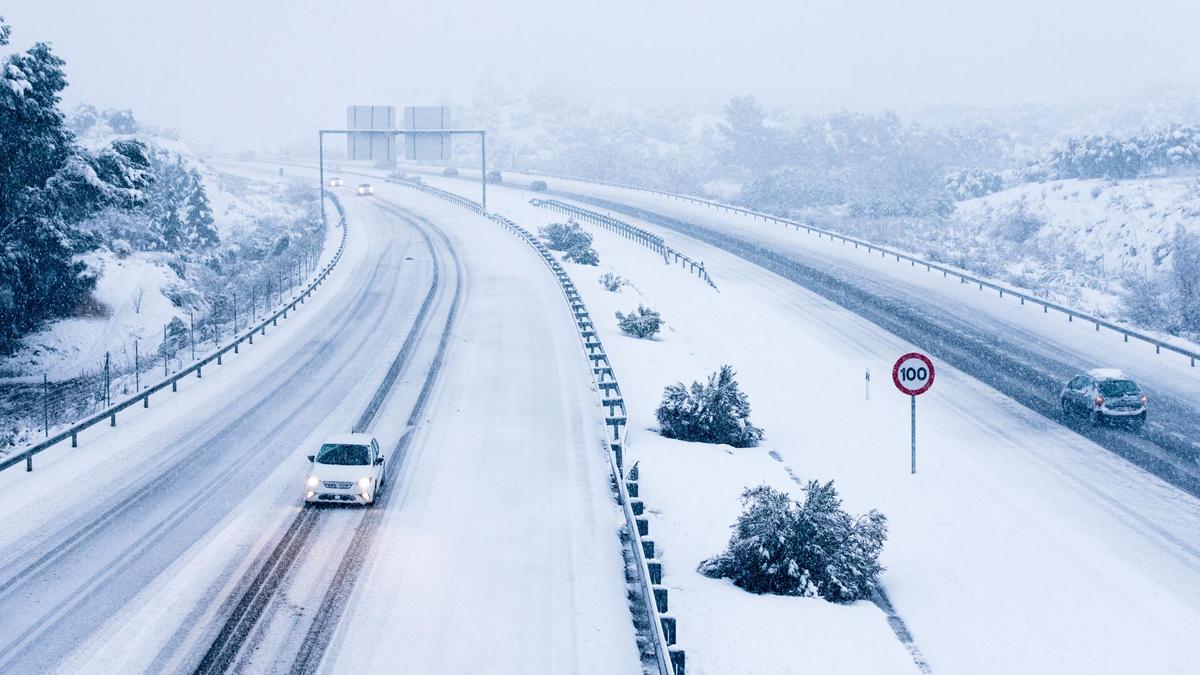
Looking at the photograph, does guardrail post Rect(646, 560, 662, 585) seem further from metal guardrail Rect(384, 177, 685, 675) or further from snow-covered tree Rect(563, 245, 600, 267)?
snow-covered tree Rect(563, 245, 600, 267)

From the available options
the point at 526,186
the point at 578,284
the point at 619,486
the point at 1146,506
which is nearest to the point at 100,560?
the point at 619,486

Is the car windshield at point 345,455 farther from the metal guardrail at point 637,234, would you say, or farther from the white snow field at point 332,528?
the metal guardrail at point 637,234

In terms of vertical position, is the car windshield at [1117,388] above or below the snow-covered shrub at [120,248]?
A: below

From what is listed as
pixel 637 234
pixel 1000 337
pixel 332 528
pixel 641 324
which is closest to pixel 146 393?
pixel 332 528

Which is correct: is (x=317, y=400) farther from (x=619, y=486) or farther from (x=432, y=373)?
(x=619, y=486)

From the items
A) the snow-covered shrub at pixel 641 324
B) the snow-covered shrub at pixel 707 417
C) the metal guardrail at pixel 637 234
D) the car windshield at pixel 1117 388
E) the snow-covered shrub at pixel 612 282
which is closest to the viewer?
the snow-covered shrub at pixel 707 417

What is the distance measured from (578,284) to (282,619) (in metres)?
36.1

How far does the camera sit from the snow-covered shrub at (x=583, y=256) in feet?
188

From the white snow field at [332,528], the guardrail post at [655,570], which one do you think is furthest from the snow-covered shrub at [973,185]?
the guardrail post at [655,570]

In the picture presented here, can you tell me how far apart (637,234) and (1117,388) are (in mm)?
40576

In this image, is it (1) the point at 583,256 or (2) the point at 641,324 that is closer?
(2) the point at 641,324

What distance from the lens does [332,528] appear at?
18156mm

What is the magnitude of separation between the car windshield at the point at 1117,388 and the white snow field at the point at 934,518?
170 centimetres

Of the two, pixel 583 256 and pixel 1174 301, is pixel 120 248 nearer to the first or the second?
pixel 583 256
